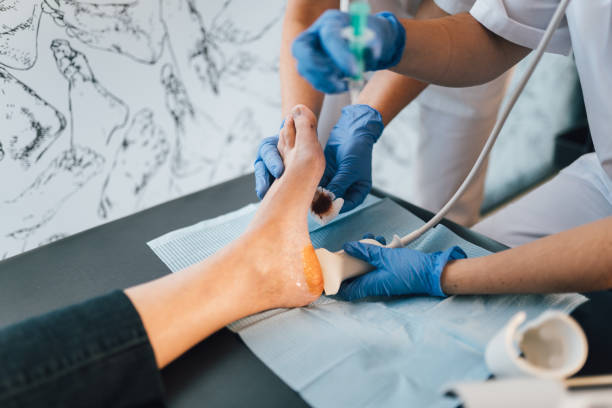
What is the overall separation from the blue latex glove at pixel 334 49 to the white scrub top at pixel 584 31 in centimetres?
33

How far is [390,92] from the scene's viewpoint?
1.34m

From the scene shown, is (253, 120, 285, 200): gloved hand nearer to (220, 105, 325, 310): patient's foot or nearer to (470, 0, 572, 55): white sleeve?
(220, 105, 325, 310): patient's foot

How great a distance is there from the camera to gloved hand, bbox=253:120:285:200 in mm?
1110

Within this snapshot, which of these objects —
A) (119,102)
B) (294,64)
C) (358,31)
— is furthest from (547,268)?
(119,102)

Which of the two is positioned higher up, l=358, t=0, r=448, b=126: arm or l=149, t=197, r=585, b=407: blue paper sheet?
l=358, t=0, r=448, b=126: arm

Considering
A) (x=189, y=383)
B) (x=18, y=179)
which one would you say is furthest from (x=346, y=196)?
(x=18, y=179)

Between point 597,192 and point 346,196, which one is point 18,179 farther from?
point 597,192

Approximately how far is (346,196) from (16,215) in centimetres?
97

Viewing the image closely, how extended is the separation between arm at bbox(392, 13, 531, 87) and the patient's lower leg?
30cm

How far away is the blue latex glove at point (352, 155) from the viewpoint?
3.76 feet

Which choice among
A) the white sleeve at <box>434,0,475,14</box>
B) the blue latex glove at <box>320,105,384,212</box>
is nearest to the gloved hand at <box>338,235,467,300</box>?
the blue latex glove at <box>320,105,384,212</box>

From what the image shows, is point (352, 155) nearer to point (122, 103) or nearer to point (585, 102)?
point (585, 102)

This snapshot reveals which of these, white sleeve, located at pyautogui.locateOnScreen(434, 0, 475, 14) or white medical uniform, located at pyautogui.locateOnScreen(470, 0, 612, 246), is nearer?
white medical uniform, located at pyautogui.locateOnScreen(470, 0, 612, 246)

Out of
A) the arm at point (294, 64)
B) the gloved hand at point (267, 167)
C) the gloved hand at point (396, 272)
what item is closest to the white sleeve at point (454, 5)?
the arm at point (294, 64)
